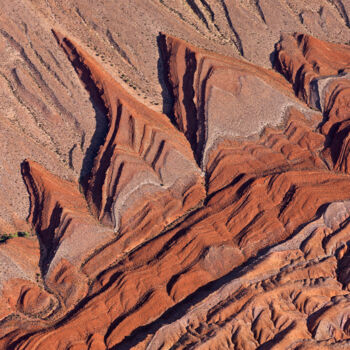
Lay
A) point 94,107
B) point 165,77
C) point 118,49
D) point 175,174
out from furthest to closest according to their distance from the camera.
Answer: point 118,49, point 165,77, point 94,107, point 175,174

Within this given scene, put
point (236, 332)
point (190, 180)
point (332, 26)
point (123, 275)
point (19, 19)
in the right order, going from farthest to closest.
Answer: point (332, 26) → point (19, 19) → point (190, 180) → point (123, 275) → point (236, 332)

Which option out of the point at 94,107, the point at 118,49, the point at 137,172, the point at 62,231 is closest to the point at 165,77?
the point at 118,49

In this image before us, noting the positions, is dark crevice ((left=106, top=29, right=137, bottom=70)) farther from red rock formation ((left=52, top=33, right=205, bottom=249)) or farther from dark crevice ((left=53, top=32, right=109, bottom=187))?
dark crevice ((left=53, top=32, right=109, bottom=187))

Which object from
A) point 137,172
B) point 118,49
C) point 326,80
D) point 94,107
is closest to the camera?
point 137,172

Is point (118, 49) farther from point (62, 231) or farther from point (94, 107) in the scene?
point (62, 231)

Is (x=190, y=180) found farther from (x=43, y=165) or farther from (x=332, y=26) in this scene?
(x=332, y=26)

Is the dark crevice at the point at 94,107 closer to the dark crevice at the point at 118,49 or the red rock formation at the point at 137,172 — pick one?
the red rock formation at the point at 137,172

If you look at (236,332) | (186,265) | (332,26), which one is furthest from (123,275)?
(332,26)

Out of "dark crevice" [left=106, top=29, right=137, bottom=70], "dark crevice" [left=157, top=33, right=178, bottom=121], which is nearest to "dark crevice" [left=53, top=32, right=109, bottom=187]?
"dark crevice" [left=106, top=29, right=137, bottom=70]

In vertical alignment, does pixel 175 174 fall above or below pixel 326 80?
above
